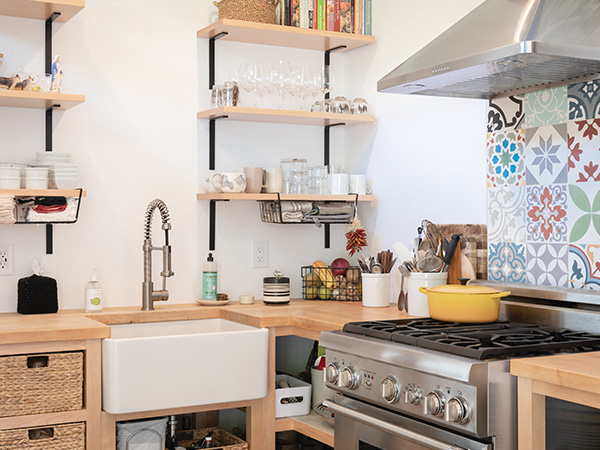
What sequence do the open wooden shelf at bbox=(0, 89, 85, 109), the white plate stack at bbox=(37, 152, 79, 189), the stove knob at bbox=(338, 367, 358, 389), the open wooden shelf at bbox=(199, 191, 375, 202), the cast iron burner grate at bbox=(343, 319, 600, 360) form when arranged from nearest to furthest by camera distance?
the cast iron burner grate at bbox=(343, 319, 600, 360) < the stove knob at bbox=(338, 367, 358, 389) < the open wooden shelf at bbox=(0, 89, 85, 109) < the white plate stack at bbox=(37, 152, 79, 189) < the open wooden shelf at bbox=(199, 191, 375, 202)

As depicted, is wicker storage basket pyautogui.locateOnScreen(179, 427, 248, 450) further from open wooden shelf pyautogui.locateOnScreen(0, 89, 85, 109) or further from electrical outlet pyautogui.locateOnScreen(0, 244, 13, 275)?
open wooden shelf pyautogui.locateOnScreen(0, 89, 85, 109)

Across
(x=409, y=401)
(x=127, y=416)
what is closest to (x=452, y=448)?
(x=409, y=401)

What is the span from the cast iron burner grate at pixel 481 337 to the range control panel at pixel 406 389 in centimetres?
9

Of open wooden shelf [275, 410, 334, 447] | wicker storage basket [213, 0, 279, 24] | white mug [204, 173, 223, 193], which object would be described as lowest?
open wooden shelf [275, 410, 334, 447]

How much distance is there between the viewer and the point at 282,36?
340cm

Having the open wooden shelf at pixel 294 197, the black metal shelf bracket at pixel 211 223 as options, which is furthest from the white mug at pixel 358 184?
the black metal shelf bracket at pixel 211 223

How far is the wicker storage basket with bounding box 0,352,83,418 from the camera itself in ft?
7.87

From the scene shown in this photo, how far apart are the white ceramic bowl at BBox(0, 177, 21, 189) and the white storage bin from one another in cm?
124

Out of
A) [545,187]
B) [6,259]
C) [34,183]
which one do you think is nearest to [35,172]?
[34,183]

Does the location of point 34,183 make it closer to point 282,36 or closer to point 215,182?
point 215,182

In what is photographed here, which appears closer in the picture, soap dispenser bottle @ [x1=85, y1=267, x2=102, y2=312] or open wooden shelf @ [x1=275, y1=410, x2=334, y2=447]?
open wooden shelf @ [x1=275, y1=410, x2=334, y2=447]

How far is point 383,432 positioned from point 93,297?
138 cm

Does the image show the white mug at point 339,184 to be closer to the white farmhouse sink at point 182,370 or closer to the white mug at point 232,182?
the white mug at point 232,182

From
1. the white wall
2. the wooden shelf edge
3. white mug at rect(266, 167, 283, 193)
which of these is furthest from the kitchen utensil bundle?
the wooden shelf edge
